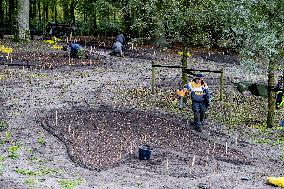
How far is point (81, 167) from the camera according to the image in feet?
35.3

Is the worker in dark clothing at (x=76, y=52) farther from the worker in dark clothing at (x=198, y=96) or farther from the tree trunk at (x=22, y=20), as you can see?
the worker in dark clothing at (x=198, y=96)

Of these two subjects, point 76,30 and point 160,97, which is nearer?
point 160,97

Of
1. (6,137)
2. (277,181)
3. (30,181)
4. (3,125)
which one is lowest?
(277,181)

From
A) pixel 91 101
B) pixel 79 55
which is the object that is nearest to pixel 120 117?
pixel 91 101

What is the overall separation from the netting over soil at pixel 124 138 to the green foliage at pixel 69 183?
106cm

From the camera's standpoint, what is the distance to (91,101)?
55.1 ft

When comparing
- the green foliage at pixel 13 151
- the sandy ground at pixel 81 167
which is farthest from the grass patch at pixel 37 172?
the green foliage at pixel 13 151

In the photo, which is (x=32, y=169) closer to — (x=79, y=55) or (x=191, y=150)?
(x=191, y=150)

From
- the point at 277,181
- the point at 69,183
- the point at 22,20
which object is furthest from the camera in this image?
the point at 22,20

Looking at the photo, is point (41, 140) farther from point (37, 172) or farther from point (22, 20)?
point (22, 20)

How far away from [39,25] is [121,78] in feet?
62.1

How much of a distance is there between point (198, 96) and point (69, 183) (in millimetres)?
5785

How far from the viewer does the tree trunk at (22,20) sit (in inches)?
1126

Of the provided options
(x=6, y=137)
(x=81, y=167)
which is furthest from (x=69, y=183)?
(x=6, y=137)
